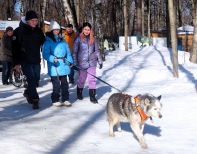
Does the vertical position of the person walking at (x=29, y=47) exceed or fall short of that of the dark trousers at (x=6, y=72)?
it exceeds it

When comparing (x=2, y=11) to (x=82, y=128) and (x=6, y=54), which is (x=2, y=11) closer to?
(x=6, y=54)

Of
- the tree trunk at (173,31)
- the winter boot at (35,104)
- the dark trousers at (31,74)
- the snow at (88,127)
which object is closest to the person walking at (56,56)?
the dark trousers at (31,74)

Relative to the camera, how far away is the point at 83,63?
7.54 m

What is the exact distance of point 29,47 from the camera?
6.78 metres

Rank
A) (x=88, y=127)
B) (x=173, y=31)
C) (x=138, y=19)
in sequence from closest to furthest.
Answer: (x=88, y=127), (x=173, y=31), (x=138, y=19)

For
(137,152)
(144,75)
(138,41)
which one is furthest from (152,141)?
(138,41)

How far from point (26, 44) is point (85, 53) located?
134 cm

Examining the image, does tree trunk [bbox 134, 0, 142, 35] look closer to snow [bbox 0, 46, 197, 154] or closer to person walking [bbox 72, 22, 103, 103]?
snow [bbox 0, 46, 197, 154]

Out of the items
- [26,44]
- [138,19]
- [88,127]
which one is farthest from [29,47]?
[138,19]

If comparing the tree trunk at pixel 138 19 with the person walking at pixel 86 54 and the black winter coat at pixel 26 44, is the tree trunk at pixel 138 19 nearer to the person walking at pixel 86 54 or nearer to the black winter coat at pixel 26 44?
the person walking at pixel 86 54

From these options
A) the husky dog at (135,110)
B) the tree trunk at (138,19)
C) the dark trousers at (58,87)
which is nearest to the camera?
the husky dog at (135,110)

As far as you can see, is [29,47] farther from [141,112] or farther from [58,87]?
[141,112]

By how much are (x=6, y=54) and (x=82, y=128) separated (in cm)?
659

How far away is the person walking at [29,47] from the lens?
665cm
